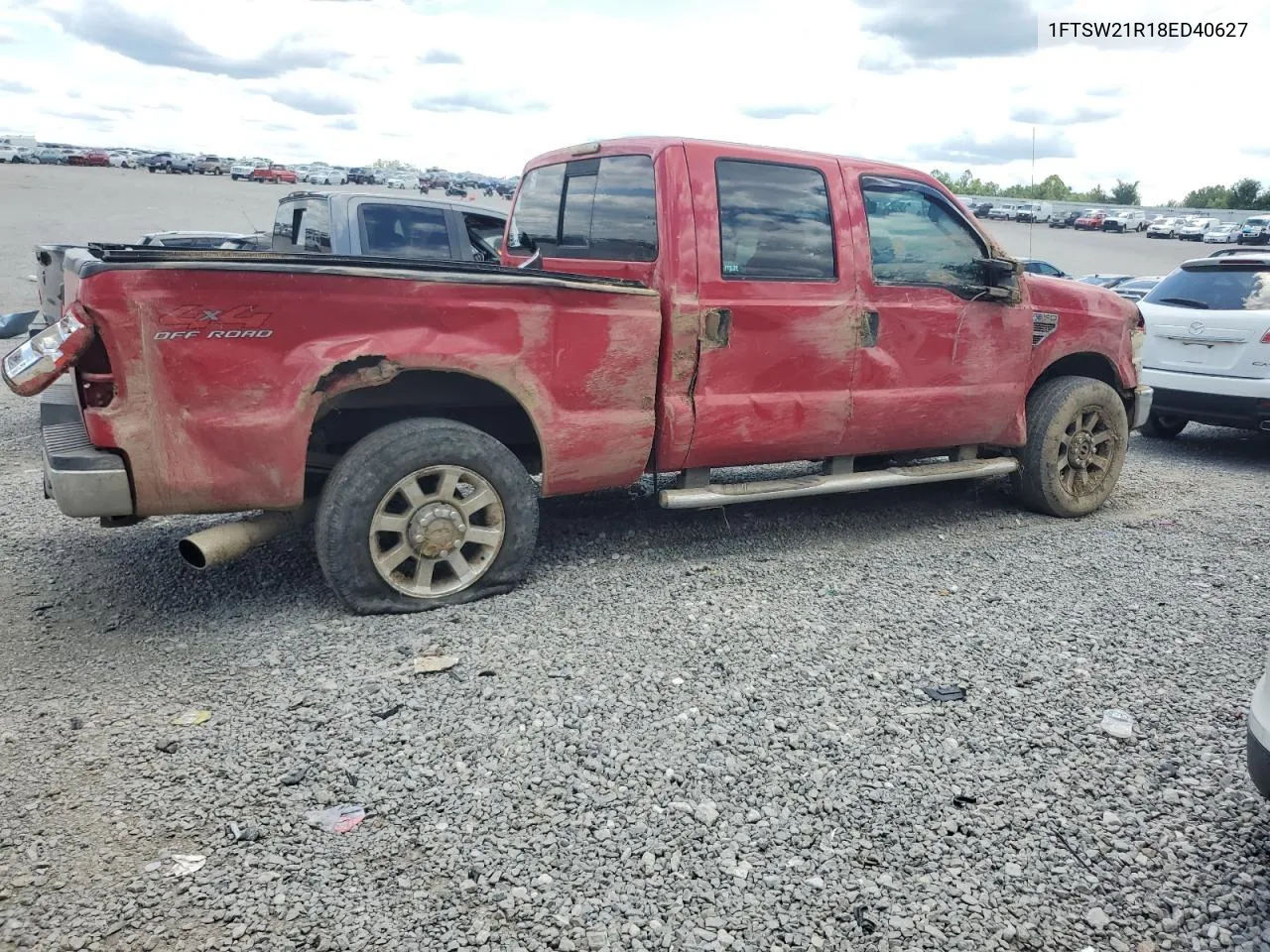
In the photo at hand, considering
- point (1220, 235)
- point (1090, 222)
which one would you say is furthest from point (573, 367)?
point (1090, 222)

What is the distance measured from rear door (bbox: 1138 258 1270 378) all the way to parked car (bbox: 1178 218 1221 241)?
50054 mm

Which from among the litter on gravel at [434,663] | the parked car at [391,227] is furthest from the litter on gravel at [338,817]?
the parked car at [391,227]

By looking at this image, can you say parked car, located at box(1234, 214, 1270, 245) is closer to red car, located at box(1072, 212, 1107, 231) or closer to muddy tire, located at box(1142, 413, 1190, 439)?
red car, located at box(1072, 212, 1107, 231)

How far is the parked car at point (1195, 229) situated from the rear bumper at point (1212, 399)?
50.6 meters

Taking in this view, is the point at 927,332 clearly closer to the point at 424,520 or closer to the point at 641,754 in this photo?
the point at 424,520

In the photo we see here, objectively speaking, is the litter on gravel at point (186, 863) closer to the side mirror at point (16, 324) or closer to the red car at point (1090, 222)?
the side mirror at point (16, 324)

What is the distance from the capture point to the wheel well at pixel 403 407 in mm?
4410

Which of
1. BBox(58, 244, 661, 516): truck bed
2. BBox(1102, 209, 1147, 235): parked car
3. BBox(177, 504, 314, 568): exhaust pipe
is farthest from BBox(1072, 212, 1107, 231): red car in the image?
BBox(177, 504, 314, 568): exhaust pipe

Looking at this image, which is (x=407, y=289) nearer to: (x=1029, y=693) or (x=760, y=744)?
(x=760, y=744)

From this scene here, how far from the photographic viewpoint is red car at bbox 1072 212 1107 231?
5791 centimetres

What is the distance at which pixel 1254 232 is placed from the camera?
48375 millimetres

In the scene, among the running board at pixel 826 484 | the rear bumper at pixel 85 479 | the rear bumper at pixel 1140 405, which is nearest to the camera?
the rear bumper at pixel 85 479

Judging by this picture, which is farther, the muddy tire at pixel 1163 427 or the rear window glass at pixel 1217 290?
the muddy tire at pixel 1163 427

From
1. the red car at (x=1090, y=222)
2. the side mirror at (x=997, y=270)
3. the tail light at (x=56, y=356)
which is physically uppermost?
the red car at (x=1090, y=222)
